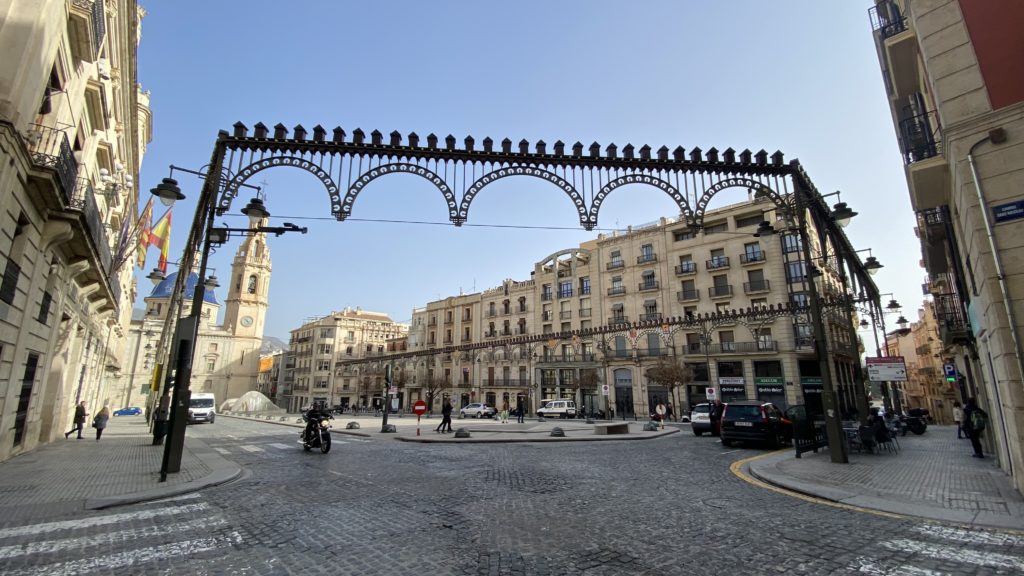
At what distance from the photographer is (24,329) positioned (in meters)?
11.0

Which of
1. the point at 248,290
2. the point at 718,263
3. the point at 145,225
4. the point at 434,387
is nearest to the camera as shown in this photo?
the point at 145,225

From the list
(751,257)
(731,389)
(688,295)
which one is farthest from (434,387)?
(751,257)

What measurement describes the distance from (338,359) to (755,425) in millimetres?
72300

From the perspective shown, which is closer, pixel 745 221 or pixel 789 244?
pixel 789 244

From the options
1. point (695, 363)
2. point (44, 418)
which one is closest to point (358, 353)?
point (695, 363)

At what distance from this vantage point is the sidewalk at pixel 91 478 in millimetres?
6812

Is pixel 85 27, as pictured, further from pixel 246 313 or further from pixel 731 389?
pixel 246 313

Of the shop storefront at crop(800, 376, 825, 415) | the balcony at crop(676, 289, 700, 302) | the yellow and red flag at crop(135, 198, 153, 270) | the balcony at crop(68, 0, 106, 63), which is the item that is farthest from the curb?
the shop storefront at crop(800, 376, 825, 415)

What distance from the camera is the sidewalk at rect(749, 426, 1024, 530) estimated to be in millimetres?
6156

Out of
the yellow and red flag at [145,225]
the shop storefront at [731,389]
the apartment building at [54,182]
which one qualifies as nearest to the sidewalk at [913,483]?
the apartment building at [54,182]

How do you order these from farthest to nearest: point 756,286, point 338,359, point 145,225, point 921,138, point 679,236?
point 338,359 → point 679,236 → point 756,286 → point 145,225 → point 921,138

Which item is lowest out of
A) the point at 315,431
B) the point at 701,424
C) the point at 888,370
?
the point at 701,424

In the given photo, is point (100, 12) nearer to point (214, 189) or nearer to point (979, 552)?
point (214, 189)

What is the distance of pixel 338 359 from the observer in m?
76.0
